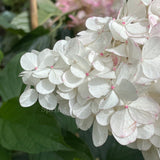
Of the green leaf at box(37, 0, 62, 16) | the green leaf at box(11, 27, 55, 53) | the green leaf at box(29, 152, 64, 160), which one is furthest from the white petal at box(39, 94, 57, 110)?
the green leaf at box(37, 0, 62, 16)

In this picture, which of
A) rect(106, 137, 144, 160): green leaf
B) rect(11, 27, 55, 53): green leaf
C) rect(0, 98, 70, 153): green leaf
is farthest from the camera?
rect(11, 27, 55, 53): green leaf

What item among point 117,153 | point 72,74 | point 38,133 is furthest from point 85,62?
point 117,153

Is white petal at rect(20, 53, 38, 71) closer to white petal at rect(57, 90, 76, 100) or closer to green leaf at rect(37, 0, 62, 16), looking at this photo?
white petal at rect(57, 90, 76, 100)

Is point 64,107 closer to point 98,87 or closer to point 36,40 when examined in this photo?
point 98,87

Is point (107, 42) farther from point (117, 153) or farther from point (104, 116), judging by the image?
point (117, 153)

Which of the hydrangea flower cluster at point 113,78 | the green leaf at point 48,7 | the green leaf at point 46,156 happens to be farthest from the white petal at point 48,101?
the green leaf at point 48,7

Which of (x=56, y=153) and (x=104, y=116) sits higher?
(x=104, y=116)

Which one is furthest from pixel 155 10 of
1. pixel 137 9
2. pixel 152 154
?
pixel 152 154
